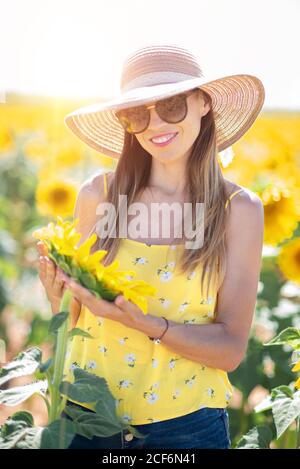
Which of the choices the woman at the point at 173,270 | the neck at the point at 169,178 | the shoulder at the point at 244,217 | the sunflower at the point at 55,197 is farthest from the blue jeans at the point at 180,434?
the sunflower at the point at 55,197

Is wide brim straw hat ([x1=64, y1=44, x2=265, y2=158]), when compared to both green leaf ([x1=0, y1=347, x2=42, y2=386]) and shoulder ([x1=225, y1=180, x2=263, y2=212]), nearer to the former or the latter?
shoulder ([x1=225, y1=180, x2=263, y2=212])

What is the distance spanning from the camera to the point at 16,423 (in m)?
1.59

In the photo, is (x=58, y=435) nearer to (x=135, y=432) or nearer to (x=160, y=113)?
(x=135, y=432)

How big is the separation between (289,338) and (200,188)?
1.13ft

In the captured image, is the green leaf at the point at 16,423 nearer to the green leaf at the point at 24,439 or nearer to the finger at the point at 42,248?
the green leaf at the point at 24,439

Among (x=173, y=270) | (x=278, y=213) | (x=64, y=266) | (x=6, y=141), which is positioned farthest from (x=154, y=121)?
(x=6, y=141)

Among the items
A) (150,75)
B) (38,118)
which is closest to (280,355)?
(150,75)

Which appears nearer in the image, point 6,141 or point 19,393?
point 19,393

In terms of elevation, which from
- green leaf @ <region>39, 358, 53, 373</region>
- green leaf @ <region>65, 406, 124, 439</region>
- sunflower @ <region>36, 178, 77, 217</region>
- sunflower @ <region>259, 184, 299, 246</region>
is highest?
sunflower @ <region>36, 178, 77, 217</region>

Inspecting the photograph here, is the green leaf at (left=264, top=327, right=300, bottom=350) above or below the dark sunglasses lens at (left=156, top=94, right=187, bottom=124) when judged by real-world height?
below

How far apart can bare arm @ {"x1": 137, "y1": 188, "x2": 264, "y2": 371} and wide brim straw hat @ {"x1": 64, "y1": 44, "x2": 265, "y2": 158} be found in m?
0.26

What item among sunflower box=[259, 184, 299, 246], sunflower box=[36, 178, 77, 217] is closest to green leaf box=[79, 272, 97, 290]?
sunflower box=[259, 184, 299, 246]

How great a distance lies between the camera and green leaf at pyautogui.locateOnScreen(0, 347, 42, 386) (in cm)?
158
